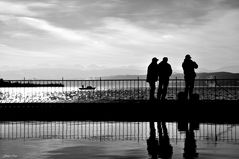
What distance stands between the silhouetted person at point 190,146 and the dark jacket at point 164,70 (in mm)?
8679

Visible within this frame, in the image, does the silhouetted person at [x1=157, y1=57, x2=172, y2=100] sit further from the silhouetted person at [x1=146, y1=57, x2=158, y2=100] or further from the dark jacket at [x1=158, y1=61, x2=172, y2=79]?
the silhouetted person at [x1=146, y1=57, x2=158, y2=100]

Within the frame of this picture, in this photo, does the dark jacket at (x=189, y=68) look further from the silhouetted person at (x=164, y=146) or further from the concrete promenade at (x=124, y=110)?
the silhouetted person at (x=164, y=146)

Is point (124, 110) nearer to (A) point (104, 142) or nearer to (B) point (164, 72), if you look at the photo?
(B) point (164, 72)

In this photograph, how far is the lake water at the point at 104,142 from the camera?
767 centimetres

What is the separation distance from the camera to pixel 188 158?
7211 millimetres

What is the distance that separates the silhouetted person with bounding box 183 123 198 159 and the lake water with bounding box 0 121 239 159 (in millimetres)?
79

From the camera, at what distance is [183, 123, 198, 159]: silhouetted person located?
7.52 meters

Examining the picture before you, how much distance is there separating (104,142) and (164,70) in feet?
36.7

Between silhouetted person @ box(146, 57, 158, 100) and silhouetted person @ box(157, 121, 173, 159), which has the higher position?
silhouetted person @ box(146, 57, 158, 100)

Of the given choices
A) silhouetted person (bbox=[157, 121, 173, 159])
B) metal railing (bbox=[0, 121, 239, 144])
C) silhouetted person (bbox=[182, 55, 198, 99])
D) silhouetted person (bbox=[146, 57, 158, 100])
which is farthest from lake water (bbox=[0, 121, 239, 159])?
silhouetted person (bbox=[146, 57, 158, 100])

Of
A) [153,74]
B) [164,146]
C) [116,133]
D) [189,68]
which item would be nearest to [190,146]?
[164,146]

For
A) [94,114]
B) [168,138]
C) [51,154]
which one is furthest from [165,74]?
[51,154]

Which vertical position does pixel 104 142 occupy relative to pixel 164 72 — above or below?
below

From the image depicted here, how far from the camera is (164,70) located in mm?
20172
